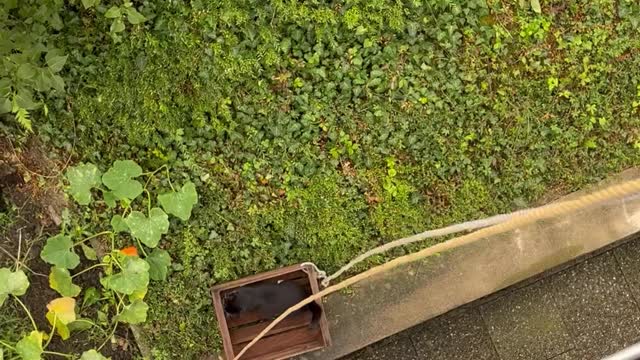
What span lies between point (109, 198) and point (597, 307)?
9.85ft

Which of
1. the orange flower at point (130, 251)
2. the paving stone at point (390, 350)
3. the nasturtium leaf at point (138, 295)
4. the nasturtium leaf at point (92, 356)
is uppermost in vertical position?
the orange flower at point (130, 251)

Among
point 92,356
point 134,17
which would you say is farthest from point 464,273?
point 134,17

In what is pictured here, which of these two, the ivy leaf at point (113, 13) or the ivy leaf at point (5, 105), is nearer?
the ivy leaf at point (5, 105)

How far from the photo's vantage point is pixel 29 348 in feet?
11.1

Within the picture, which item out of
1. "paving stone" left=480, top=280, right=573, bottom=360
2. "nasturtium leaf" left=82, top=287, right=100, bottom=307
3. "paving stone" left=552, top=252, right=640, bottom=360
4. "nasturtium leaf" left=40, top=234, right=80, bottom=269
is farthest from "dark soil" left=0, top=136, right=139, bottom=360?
"paving stone" left=552, top=252, right=640, bottom=360

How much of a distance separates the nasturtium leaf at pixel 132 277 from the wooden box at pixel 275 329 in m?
0.37

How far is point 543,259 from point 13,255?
3.01 metres

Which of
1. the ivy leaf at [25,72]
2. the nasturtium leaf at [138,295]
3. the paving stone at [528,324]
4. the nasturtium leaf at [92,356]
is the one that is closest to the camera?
→ the ivy leaf at [25,72]

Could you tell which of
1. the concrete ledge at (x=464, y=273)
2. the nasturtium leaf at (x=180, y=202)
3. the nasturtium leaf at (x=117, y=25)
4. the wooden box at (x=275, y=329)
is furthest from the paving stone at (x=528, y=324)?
the nasturtium leaf at (x=117, y=25)

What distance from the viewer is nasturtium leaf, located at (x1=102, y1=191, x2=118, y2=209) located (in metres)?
3.64

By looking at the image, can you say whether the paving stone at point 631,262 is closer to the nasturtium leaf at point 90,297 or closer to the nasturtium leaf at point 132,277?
the nasturtium leaf at point 132,277

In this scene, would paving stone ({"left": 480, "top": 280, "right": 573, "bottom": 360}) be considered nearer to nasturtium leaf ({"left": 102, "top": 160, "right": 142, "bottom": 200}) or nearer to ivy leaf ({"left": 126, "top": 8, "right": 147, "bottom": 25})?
nasturtium leaf ({"left": 102, "top": 160, "right": 142, "bottom": 200})

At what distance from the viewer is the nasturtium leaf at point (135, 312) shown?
359 centimetres

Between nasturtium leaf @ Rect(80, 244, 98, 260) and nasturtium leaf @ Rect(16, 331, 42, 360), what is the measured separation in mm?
510
